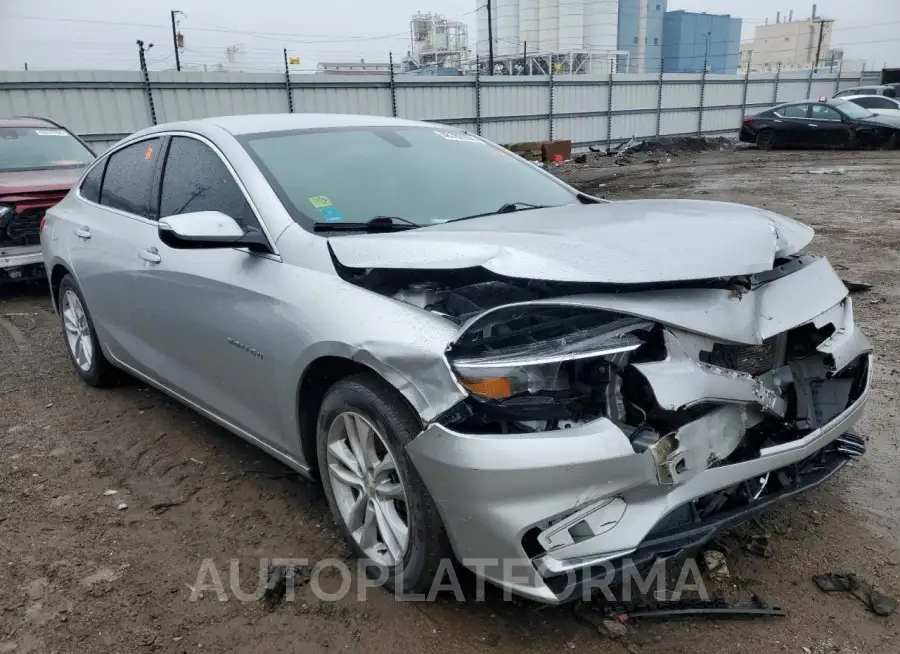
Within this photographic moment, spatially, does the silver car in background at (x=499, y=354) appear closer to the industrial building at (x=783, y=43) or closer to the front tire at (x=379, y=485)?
the front tire at (x=379, y=485)

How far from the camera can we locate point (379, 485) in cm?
251

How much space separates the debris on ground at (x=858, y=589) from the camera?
2359 mm

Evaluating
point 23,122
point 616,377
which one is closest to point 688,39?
point 23,122

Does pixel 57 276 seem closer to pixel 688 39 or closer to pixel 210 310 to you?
pixel 210 310

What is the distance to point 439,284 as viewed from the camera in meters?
2.53

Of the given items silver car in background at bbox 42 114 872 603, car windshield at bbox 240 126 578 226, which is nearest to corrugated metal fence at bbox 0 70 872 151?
silver car in background at bbox 42 114 872 603

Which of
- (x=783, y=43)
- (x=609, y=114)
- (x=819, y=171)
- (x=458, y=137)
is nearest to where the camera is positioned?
(x=458, y=137)

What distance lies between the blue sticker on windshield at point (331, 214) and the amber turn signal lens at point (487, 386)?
1101mm

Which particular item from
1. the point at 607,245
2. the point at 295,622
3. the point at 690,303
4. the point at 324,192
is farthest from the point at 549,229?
the point at 295,622

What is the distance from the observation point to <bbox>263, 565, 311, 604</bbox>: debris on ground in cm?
260

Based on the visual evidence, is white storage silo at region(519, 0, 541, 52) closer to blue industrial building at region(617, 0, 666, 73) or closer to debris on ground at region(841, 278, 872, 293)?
blue industrial building at region(617, 0, 666, 73)

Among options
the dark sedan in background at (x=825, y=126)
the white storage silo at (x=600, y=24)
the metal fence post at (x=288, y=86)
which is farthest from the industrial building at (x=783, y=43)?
the metal fence post at (x=288, y=86)

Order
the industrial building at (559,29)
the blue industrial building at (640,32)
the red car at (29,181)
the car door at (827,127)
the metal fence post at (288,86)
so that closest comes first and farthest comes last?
1. the red car at (29,181)
2. the metal fence post at (288,86)
3. the car door at (827,127)
4. the industrial building at (559,29)
5. the blue industrial building at (640,32)

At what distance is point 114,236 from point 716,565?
134 inches
